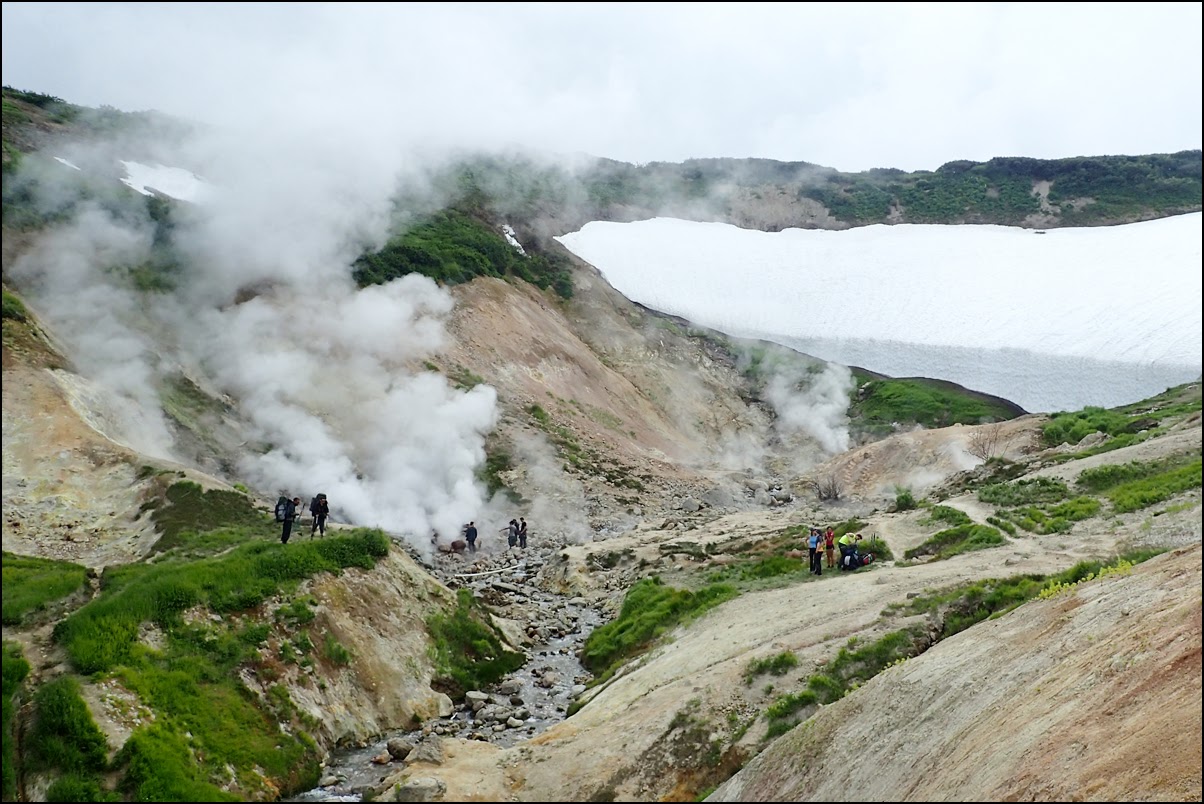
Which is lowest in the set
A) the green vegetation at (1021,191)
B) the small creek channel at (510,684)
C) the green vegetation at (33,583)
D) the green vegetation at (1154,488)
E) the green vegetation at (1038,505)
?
the small creek channel at (510,684)

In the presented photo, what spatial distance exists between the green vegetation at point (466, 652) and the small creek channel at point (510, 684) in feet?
1.44

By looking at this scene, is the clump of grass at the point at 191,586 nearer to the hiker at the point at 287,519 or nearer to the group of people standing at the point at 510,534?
the hiker at the point at 287,519

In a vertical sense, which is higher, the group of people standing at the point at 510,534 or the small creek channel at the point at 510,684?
the group of people standing at the point at 510,534

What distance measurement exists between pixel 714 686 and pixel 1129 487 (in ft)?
55.9

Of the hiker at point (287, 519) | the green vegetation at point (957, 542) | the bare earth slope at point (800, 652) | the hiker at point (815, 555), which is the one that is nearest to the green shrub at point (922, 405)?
the bare earth slope at point (800, 652)

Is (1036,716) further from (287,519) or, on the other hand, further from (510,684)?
(287,519)

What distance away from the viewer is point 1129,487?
23.7 metres

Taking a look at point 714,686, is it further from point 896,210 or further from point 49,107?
point 896,210

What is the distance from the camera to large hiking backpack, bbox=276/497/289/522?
2167 cm

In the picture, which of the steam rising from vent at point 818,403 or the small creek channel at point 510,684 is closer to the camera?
the small creek channel at point 510,684

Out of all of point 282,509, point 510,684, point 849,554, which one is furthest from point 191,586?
point 849,554

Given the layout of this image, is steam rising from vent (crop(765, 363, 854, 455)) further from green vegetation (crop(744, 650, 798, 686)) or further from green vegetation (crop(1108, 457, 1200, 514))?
green vegetation (crop(744, 650, 798, 686))

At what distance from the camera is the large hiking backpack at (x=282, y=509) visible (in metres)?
21.7

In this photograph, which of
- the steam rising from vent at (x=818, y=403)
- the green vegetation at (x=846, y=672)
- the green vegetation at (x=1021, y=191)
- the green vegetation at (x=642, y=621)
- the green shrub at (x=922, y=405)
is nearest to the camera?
the green vegetation at (x=846, y=672)
